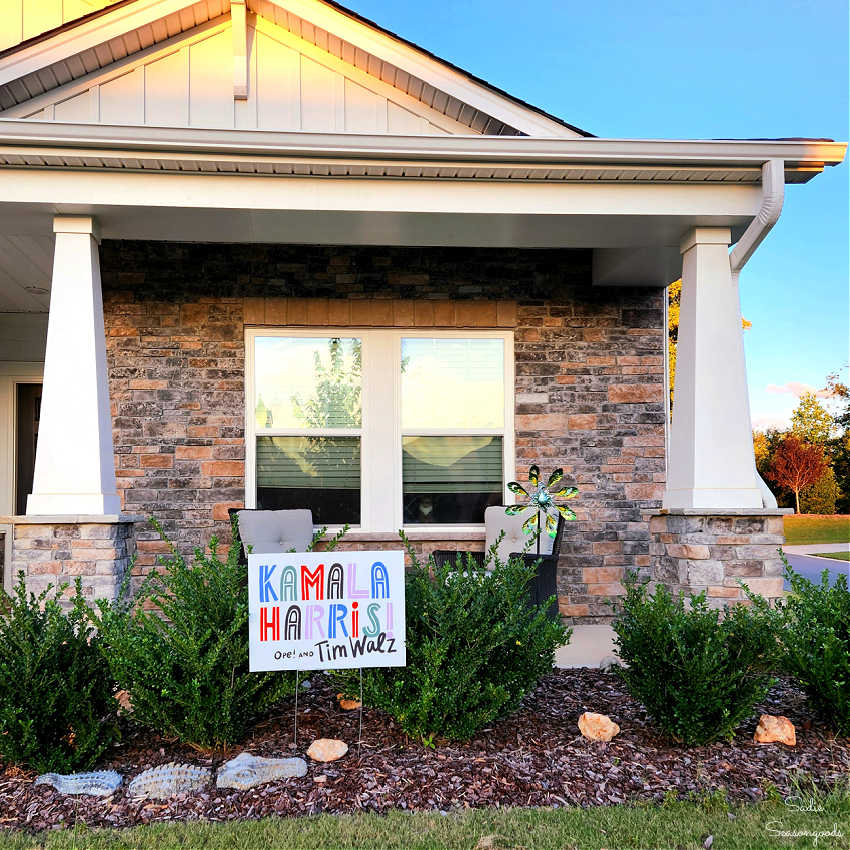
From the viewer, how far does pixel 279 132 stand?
4602 millimetres

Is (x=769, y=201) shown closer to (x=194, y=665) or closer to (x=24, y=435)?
(x=194, y=665)

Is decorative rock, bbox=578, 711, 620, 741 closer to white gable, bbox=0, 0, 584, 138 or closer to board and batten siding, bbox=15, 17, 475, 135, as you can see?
white gable, bbox=0, 0, 584, 138

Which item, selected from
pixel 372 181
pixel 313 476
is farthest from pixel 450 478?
pixel 372 181

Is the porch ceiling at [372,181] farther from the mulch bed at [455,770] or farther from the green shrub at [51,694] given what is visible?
the mulch bed at [455,770]

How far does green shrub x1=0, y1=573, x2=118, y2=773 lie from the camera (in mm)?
3018

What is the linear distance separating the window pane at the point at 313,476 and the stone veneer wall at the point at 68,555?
1.92 m

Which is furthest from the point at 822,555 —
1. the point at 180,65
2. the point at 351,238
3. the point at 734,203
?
the point at 180,65

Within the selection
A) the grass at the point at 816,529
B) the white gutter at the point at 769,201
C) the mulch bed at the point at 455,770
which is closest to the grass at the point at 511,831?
the mulch bed at the point at 455,770

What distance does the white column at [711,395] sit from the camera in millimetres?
4945

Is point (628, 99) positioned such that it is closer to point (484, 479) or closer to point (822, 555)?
point (822, 555)

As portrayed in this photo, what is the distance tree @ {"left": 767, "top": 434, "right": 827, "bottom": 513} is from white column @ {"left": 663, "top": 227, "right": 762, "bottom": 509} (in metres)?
16.3

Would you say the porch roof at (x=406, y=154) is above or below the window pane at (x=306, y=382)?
above

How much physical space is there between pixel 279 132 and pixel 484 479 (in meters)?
3.29

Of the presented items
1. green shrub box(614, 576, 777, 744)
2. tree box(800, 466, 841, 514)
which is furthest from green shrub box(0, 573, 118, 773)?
tree box(800, 466, 841, 514)
